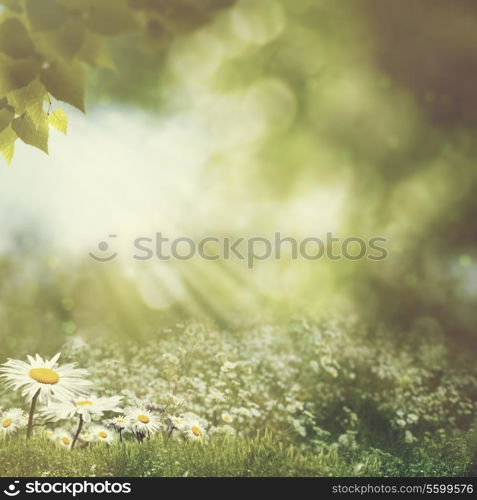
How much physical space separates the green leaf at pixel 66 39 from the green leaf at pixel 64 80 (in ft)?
0.13

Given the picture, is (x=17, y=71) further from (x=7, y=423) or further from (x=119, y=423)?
(x=7, y=423)

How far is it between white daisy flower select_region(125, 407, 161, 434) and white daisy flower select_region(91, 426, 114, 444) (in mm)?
157

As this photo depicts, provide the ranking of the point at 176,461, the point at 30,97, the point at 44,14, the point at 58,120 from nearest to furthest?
the point at 44,14
the point at 30,97
the point at 58,120
the point at 176,461

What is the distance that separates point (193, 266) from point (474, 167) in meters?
4.50

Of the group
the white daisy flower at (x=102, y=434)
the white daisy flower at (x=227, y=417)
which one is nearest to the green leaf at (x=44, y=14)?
the white daisy flower at (x=102, y=434)

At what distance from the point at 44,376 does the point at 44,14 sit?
2.25 m

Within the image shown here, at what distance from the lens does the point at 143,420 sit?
9.50ft

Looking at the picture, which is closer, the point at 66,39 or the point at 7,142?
the point at 66,39

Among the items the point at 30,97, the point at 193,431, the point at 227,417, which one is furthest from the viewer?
the point at 227,417

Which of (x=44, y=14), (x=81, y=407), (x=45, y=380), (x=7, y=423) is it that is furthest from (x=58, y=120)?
(x=7, y=423)

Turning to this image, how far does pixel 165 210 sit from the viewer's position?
5.84m

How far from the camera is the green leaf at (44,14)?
0.99 metres
